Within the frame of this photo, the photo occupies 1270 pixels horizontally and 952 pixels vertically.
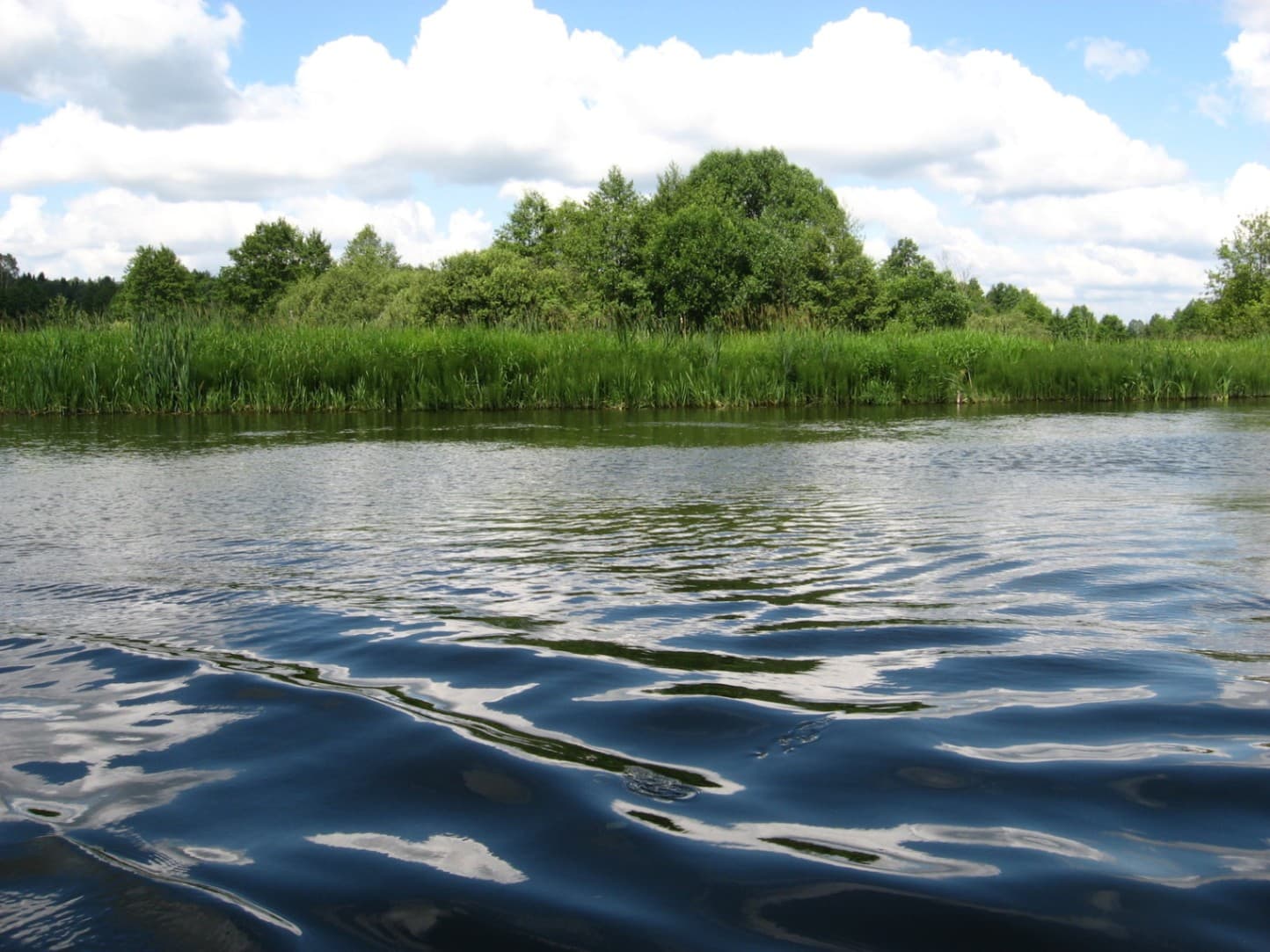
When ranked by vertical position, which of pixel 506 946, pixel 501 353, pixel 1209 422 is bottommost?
pixel 506 946

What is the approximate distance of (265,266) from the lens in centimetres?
6881

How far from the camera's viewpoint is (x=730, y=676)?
2.62 metres

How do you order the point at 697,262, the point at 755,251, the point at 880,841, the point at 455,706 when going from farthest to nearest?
the point at 755,251, the point at 697,262, the point at 455,706, the point at 880,841

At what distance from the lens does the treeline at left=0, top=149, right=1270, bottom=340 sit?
33031 millimetres

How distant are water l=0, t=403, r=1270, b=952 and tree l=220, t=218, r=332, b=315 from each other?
220 ft

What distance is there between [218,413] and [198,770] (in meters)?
15.1

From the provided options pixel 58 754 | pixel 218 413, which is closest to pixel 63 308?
pixel 218 413

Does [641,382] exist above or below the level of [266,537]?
above

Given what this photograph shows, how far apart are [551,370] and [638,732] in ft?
51.9

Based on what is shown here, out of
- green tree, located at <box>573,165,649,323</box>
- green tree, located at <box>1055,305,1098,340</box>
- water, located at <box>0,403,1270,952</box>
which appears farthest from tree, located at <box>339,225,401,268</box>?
water, located at <box>0,403,1270,952</box>

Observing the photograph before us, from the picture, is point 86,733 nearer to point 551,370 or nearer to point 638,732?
point 638,732

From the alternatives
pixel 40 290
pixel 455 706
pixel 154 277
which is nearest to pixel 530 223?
pixel 154 277

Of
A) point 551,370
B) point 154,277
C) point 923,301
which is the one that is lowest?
point 551,370

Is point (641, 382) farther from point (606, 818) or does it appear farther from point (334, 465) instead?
point (606, 818)
